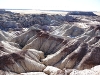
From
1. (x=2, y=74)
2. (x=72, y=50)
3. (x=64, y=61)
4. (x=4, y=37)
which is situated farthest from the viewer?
(x=4, y=37)

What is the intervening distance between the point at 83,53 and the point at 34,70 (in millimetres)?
15977

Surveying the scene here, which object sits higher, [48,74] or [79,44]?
[79,44]

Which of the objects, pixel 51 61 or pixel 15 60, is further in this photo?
pixel 51 61

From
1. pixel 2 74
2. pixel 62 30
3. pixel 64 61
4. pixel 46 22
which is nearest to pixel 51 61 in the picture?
pixel 64 61

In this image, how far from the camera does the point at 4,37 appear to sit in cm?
9825

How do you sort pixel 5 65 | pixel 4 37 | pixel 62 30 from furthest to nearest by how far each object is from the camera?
pixel 62 30 → pixel 4 37 → pixel 5 65

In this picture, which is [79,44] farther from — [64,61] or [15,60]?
[15,60]

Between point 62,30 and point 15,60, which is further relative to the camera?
point 62,30

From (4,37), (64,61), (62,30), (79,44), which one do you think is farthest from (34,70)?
(62,30)

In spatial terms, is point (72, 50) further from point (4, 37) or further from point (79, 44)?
point (4, 37)

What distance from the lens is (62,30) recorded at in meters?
120

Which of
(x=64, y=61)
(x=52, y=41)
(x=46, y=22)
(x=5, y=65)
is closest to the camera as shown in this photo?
(x=5, y=65)

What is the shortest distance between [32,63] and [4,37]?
4244 cm

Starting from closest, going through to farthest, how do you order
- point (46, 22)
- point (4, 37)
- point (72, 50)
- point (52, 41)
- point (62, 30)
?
point (72, 50) → point (52, 41) → point (4, 37) → point (62, 30) → point (46, 22)
